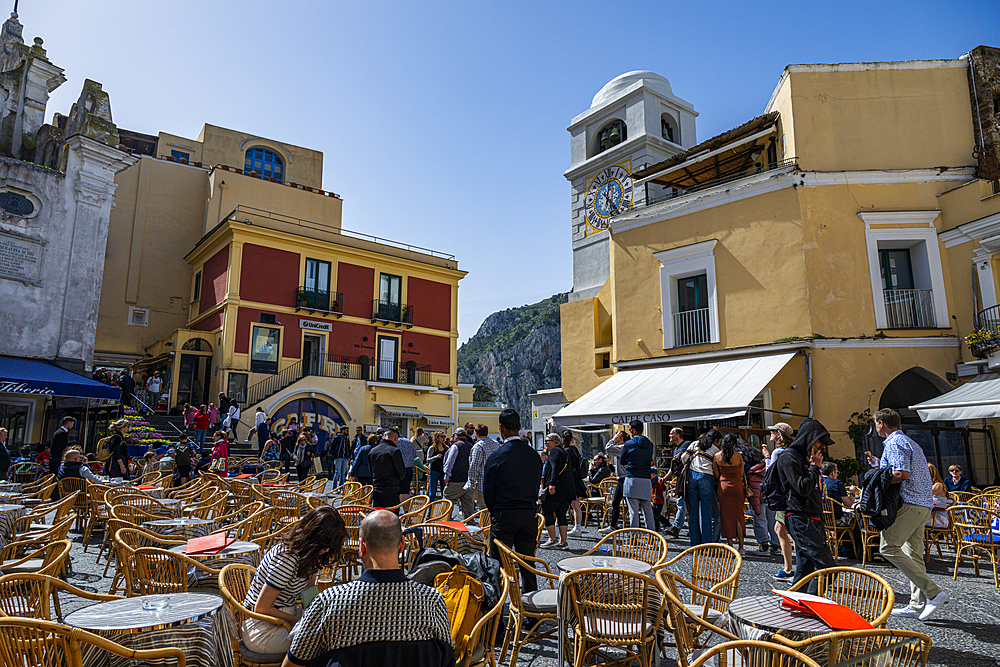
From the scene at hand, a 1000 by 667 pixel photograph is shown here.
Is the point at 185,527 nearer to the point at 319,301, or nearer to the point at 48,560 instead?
the point at 48,560

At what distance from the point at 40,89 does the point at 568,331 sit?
17.1 meters

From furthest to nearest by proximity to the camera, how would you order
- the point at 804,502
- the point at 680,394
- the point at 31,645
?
the point at 680,394, the point at 804,502, the point at 31,645

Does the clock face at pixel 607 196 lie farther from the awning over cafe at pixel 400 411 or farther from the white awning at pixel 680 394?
the awning over cafe at pixel 400 411

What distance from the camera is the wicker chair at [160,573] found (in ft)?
12.8

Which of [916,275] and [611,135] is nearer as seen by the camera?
[916,275]

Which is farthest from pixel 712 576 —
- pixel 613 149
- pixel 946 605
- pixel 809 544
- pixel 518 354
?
pixel 518 354

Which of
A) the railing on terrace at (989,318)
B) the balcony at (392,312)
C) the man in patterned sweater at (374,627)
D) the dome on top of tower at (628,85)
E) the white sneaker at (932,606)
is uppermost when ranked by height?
the dome on top of tower at (628,85)

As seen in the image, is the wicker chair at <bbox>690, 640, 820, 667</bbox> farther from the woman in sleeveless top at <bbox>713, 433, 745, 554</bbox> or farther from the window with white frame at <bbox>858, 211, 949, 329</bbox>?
the window with white frame at <bbox>858, 211, 949, 329</bbox>

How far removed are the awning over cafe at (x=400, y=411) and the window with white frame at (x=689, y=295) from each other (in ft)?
44.8

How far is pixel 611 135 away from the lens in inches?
867

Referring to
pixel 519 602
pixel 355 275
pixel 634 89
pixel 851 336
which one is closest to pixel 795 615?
pixel 519 602

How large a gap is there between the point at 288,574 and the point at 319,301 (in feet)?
77.5

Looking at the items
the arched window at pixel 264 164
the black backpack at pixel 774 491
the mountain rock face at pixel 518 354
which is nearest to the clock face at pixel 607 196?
the black backpack at pixel 774 491

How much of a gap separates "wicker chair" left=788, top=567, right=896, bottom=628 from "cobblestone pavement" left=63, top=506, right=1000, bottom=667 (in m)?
0.98
